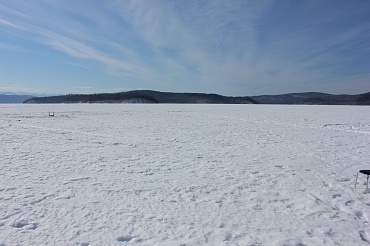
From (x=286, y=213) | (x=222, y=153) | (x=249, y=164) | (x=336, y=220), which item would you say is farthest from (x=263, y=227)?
(x=222, y=153)

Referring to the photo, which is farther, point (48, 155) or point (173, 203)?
point (48, 155)

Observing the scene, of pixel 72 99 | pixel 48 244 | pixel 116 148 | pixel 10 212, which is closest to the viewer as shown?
pixel 48 244

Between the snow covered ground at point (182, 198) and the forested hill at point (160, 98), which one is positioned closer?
the snow covered ground at point (182, 198)

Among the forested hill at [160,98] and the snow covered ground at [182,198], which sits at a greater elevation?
the forested hill at [160,98]

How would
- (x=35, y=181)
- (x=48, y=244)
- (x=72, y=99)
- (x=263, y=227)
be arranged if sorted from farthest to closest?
(x=72, y=99), (x=35, y=181), (x=263, y=227), (x=48, y=244)

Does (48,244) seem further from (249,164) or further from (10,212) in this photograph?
(249,164)

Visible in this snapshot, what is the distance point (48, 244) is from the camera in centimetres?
310

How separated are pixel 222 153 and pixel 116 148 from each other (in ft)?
12.8

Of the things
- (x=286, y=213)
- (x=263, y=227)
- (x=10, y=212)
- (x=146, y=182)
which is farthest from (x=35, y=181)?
(x=286, y=213)

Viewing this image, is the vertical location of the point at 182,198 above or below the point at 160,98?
below

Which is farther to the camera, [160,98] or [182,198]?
[160,98]

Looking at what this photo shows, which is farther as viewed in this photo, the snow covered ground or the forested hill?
the forested hill

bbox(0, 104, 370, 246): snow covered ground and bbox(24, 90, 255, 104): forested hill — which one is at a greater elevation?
bbox(24, 90, 255, 104): forested hill

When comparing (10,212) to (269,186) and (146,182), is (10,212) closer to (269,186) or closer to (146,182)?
(146,182)
